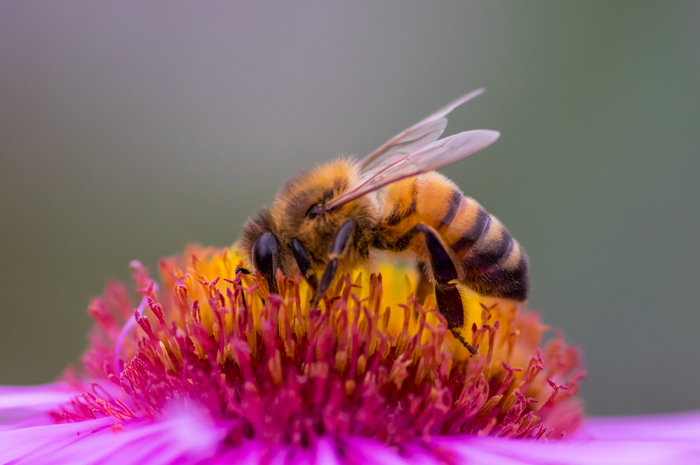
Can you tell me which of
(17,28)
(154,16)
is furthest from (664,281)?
(17,28)

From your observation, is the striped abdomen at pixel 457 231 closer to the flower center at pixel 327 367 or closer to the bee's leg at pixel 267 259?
the flower center at pixel 327 367

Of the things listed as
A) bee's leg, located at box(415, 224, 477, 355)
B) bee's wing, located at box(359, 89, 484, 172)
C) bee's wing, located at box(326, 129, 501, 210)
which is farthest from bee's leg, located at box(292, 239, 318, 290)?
bee's wing, located at box(359, 89, 484, 172)

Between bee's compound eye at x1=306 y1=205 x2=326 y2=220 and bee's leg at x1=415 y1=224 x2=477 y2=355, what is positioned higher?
bee's compound eye at x1=306 y1=205 x2=326 y2=220

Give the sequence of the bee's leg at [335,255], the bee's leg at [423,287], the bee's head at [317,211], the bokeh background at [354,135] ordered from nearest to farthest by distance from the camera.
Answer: the bee's leg at [335,255], the bee's head at [317,211], the bee's leg at [423,287], the bokeh background at [354,135]

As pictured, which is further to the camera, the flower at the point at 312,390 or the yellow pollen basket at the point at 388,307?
the yellow pollen basket at the point at 388,307

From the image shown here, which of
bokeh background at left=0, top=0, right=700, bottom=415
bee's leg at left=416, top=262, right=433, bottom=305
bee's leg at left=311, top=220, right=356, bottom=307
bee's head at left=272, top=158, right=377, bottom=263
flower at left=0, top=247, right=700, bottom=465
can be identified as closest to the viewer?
flower at left=0, top=247, right=700, bottom=465

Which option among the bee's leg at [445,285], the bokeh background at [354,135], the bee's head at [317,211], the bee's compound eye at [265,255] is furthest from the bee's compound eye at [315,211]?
the bokeh background at [354,135]

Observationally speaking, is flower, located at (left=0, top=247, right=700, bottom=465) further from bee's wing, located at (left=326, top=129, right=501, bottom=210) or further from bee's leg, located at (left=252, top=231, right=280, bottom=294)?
bee's wing, located at (left=326, top=129, right=501, bottom=210)

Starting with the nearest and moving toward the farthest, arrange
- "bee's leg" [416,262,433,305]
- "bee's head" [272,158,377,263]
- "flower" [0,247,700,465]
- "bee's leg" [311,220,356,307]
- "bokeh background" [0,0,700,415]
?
"flower" [0,247,700,465]
"bee's leg" [311,220,356,307]
"bee's head" [272,158,377,263]
"bee's leg" [416,262,433,305]
"bokeh background" [0,0,700,415]
